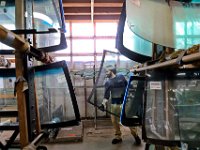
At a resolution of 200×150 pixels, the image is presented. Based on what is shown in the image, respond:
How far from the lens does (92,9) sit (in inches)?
262

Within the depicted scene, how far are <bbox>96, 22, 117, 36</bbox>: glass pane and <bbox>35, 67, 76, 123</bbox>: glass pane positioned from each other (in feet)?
22.3

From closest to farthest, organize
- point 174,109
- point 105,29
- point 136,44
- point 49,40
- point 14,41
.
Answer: point 14,41 < point 174,109 < point 49,40 < point 136,44 < point 105,29

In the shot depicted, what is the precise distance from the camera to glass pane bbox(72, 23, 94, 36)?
29.0 feet

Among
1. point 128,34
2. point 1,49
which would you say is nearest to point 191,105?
point 128,34

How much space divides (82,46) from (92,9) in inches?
96.0

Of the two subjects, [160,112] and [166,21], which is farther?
[160,112]

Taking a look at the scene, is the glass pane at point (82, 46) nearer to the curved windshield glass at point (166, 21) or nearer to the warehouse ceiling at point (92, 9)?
the warehouse ceiling at point (92, 9)

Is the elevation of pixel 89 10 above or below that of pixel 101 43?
above

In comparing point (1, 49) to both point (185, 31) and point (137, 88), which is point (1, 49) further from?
point (137, 88)

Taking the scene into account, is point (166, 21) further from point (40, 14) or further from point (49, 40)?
point (49, 40)

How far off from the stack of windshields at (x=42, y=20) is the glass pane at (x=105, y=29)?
22.3ft

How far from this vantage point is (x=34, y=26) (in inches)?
67.9

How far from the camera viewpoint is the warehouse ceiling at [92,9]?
21.1ft

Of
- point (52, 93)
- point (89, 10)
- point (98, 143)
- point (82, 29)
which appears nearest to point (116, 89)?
point (98, 143)
